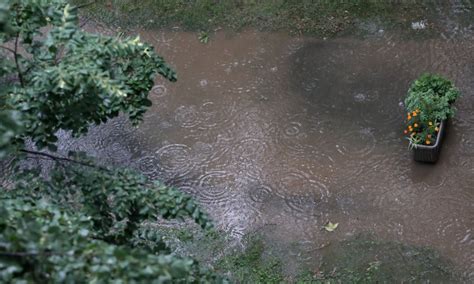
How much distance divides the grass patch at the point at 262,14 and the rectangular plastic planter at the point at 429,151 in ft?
6.72

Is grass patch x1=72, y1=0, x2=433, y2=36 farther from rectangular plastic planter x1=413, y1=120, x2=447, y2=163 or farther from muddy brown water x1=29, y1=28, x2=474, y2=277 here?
rectangular plastic planter x1=413, y1=120, x2=447, y2=163

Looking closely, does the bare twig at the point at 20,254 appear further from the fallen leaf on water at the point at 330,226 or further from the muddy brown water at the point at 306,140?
the fallen leaf on water at the point at 330,226

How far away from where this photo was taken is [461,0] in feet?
23.8

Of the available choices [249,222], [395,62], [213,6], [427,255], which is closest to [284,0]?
[213,6]

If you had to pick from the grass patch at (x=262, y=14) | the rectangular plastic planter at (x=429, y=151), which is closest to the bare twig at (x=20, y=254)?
the rectangular plastic planter at (x=429, y=151)

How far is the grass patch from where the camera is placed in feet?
23.5

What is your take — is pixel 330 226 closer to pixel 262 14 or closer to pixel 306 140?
pixel 306 140

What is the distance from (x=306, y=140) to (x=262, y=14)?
2202 millimetres

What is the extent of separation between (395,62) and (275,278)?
2.98 meters

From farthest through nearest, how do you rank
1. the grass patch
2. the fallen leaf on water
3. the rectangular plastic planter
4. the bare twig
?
the grass patch → the rectangular plastic planter → the fallen leaf on water → the bare twig

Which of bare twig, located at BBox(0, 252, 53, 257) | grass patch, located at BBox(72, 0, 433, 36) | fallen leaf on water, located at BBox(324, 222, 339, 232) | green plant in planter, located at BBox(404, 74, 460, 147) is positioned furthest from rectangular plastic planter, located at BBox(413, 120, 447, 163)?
bare twig, located at BBox(0, 252, 53, 257)

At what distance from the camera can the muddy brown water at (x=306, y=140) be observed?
16.8ft

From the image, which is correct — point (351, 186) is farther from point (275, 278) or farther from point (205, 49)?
point (205, 49)

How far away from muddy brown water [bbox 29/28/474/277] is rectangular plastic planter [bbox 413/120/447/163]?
0.27 feet
